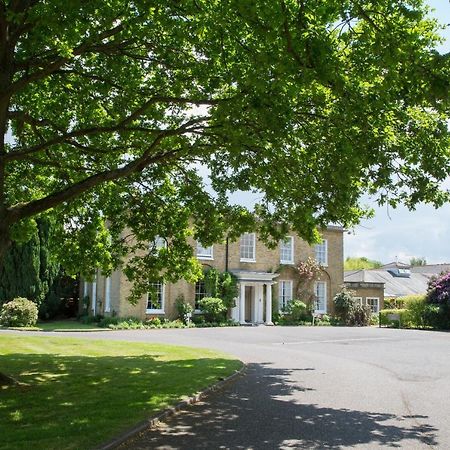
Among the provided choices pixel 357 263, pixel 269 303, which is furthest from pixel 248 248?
pixel 357 263

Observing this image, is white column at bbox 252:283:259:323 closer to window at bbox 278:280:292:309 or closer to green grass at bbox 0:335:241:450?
window at bbox 278:280:292:309

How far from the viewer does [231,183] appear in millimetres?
14219

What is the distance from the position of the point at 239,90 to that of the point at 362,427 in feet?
20.0

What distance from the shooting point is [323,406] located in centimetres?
1052

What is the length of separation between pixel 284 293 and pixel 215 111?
32.0 m

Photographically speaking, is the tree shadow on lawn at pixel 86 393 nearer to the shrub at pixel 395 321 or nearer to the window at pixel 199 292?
the window at pixel 199 292

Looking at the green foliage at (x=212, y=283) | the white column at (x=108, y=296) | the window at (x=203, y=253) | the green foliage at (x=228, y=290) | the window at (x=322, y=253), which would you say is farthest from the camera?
the window at (x=322, y=253)

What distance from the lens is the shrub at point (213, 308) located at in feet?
114

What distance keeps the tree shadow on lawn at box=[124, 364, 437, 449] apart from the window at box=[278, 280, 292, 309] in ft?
94.4

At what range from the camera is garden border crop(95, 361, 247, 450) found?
750 centimetres

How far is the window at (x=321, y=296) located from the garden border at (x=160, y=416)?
28.9m

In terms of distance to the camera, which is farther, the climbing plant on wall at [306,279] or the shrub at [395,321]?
the climbing plant on wall at [306,279]

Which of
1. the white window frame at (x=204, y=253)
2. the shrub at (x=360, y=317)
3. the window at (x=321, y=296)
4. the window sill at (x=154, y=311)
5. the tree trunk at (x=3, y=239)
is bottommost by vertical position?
the shrub at (x=360, y=317)

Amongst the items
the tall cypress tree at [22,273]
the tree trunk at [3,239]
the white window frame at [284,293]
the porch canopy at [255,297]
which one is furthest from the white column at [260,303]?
the tree trunk at [3,239]
